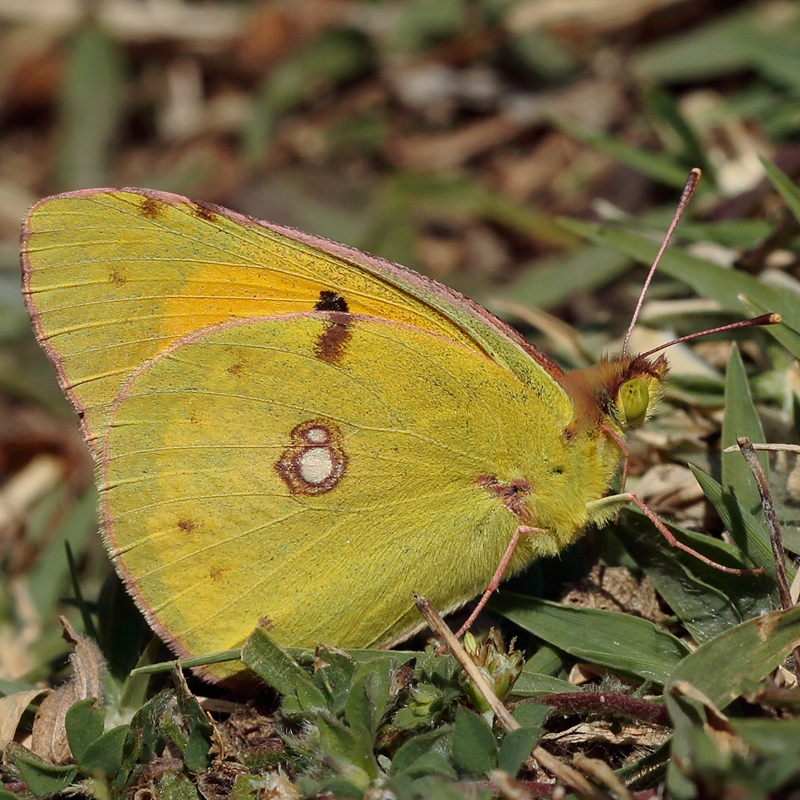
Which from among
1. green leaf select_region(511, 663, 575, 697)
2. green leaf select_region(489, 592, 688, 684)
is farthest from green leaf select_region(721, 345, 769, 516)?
green leaf select_region(511, 663, 575, 697)

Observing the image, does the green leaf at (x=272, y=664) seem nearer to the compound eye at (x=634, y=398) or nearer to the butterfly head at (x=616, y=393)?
the butterfly head at (x=616, y=393)

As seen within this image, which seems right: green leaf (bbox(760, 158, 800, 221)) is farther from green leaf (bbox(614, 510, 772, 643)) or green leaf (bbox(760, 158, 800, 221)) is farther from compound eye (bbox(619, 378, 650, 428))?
green leaf (bbox(614, 510, 772, 643))

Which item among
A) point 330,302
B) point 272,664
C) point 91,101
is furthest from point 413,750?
point 91,101

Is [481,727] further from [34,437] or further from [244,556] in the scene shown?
[34,437]

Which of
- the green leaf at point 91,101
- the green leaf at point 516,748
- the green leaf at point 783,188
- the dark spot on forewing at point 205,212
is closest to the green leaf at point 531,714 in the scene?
the green leaf at point 516,748

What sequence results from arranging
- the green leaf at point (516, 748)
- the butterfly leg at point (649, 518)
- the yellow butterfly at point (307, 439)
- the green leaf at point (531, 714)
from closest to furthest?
the green leaf at point (516, 748)
the green leaf at point (531, 714)
the butterfly leg at point (649, 518)
the yellow butterfly at point (307, 439)

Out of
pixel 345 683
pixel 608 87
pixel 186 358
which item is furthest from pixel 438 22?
pixel 345 683
